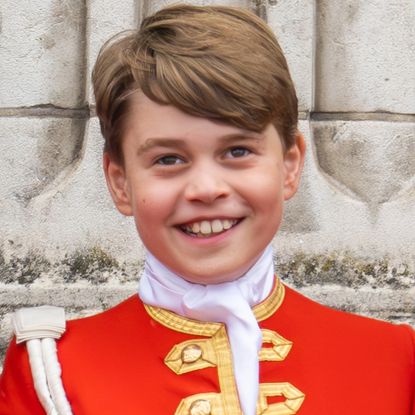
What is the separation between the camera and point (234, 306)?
179 cm

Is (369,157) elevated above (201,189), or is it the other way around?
(201,189)

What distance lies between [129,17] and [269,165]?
4.47ft

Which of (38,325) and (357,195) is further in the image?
(357,195)

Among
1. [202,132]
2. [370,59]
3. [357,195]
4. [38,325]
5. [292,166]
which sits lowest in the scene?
[357,195]

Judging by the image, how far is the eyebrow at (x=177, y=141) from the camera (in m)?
1.73

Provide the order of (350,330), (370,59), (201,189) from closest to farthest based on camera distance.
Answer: (201,189)
(350,330)
(370,59)

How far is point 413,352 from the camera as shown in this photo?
1.92 metres

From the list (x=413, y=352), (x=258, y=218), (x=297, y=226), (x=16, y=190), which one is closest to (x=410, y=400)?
(x=413, y=352)

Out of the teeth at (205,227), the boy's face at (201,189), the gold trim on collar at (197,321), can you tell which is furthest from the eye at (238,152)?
the gold trim on collar at (197,321)

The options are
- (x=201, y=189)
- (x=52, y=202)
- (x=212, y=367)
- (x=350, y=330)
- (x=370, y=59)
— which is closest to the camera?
(x=201, y=189)

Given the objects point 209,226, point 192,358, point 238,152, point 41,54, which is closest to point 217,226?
point 209,226

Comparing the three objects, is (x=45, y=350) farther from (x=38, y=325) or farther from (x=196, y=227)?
(x=196, y=227)

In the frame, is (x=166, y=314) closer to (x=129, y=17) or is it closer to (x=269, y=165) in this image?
(x=269, y=165)

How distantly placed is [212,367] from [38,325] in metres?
0.29
